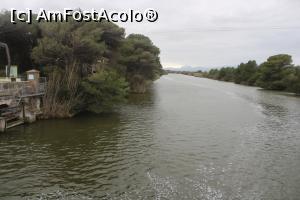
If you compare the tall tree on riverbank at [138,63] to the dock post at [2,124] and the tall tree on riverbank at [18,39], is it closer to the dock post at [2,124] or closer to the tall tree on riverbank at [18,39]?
the tall tree on riverbank at [18,39]

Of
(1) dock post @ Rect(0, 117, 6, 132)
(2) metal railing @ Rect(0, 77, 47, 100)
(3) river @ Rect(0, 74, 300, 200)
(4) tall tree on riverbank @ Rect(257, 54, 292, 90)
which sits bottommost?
(3) river @ Rect(0, 74, 300, 200)

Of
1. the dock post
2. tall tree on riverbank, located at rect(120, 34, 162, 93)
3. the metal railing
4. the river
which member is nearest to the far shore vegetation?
tall tree on riverbank, located at rect(120, 34, 162, 93)

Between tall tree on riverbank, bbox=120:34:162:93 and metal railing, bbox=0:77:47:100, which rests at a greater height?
tall tree on riverbank, bbox=120:34:162:93

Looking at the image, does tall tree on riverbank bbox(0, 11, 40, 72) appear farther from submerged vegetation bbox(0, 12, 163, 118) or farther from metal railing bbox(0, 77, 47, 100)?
metal railing bbox(0, 77, 47, 100)

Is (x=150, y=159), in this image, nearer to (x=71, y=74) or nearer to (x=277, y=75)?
(x=71, y=74)

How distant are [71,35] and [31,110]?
32.8 feet

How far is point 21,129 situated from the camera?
26562mm

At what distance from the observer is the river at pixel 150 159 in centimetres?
1486

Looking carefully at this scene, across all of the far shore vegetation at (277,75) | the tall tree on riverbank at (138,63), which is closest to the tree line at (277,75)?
the far shore vegetation at (277,75)

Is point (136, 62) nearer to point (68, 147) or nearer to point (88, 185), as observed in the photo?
point (68, 147)

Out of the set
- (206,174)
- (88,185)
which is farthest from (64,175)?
(206,174)

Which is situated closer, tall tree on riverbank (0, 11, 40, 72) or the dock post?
the dock post

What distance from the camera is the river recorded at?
14.9 m

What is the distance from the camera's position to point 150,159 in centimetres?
1952
